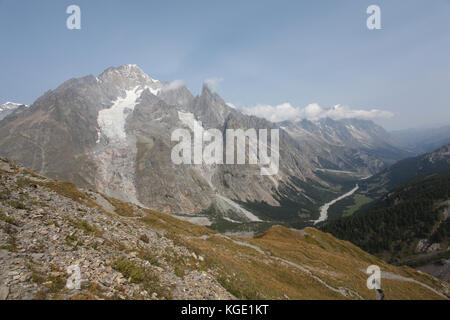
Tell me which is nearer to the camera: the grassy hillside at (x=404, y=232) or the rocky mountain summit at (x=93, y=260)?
the rocky mountain summit at (x=93, y=260)

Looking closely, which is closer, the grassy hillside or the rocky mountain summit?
the rocky mountain summit

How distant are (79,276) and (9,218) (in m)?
9.10

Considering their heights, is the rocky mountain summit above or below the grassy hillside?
above

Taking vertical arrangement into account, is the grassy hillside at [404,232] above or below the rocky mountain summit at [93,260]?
below

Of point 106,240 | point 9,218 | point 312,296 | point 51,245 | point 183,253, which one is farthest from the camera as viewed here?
point 312,296

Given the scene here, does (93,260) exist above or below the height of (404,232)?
above

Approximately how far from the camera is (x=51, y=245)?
50.2 ft

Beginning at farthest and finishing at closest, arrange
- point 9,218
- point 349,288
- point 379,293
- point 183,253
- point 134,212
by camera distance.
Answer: point 134,212
point 379,293
point 349,288
point 183,253
point 9,218

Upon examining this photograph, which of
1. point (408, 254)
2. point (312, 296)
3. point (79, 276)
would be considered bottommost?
point (408, 254)

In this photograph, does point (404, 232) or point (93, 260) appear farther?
point (404, 232)

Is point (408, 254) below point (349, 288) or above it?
below
